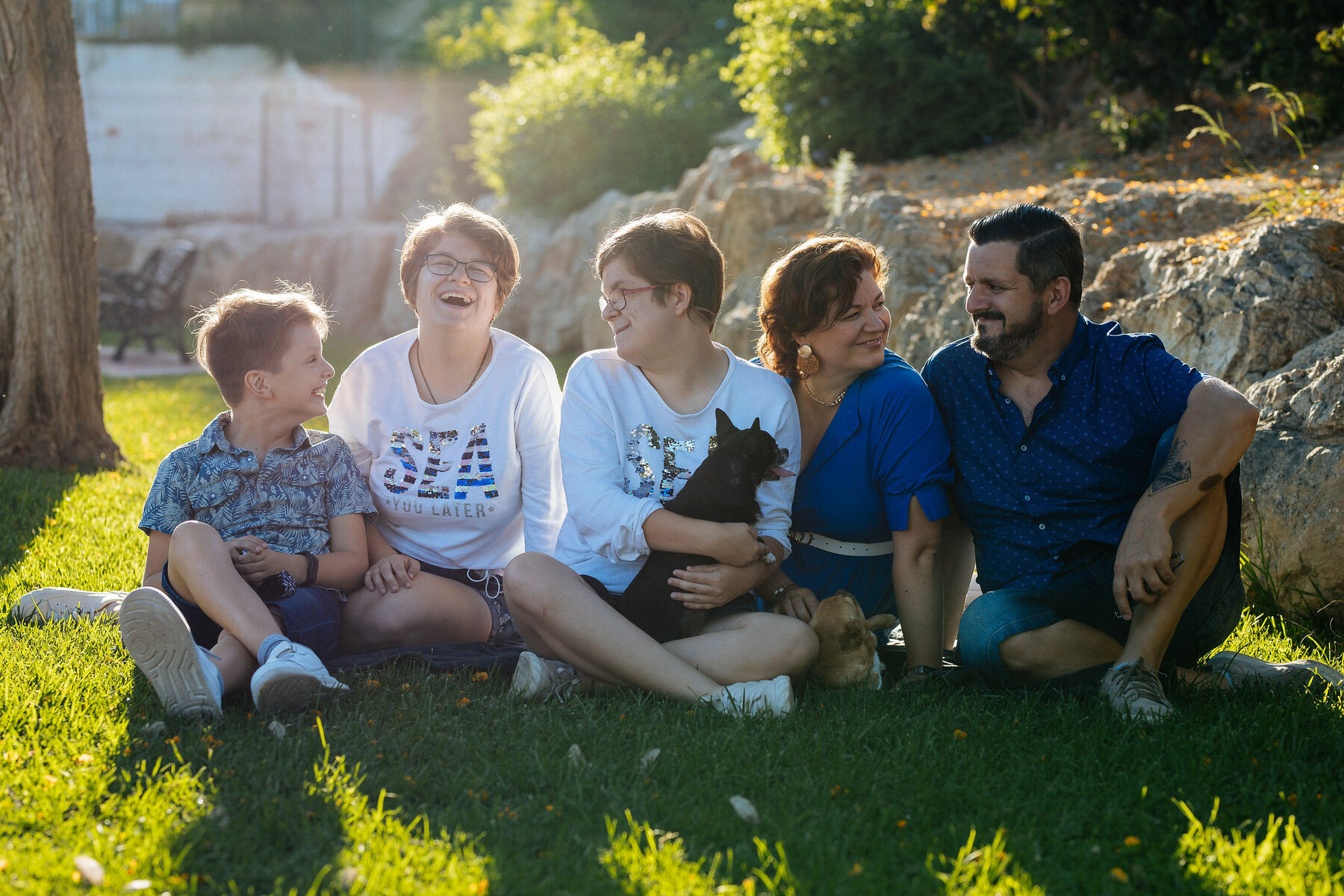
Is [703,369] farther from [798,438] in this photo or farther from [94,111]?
[94,111]

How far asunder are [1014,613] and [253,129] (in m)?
23.7

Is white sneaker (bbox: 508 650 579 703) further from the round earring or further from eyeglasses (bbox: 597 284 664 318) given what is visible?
the round earring

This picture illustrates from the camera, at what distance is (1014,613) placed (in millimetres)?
2986

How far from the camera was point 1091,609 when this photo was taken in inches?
120

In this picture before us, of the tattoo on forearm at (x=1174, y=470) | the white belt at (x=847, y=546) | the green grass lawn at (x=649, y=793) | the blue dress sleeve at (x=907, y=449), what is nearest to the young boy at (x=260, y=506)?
the green grass lawn at (x=649, y=793)

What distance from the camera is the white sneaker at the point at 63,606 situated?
353cm

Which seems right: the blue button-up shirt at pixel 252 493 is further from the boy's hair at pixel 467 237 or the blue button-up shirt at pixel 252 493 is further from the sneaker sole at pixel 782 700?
the sneaker sole at pixel 782 700

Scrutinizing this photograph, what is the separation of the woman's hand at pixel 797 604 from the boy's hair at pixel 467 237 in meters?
1.43

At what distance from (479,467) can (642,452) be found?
2.13ft

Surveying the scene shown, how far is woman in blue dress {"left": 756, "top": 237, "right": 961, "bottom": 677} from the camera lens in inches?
122

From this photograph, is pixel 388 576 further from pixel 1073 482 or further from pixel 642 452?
pixel 1073 482

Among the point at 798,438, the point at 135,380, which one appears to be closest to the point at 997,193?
the point at 798,438

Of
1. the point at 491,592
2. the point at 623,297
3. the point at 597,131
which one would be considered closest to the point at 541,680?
Result: the point at 491,592

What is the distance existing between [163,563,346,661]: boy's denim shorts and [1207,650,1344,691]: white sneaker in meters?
2.74
